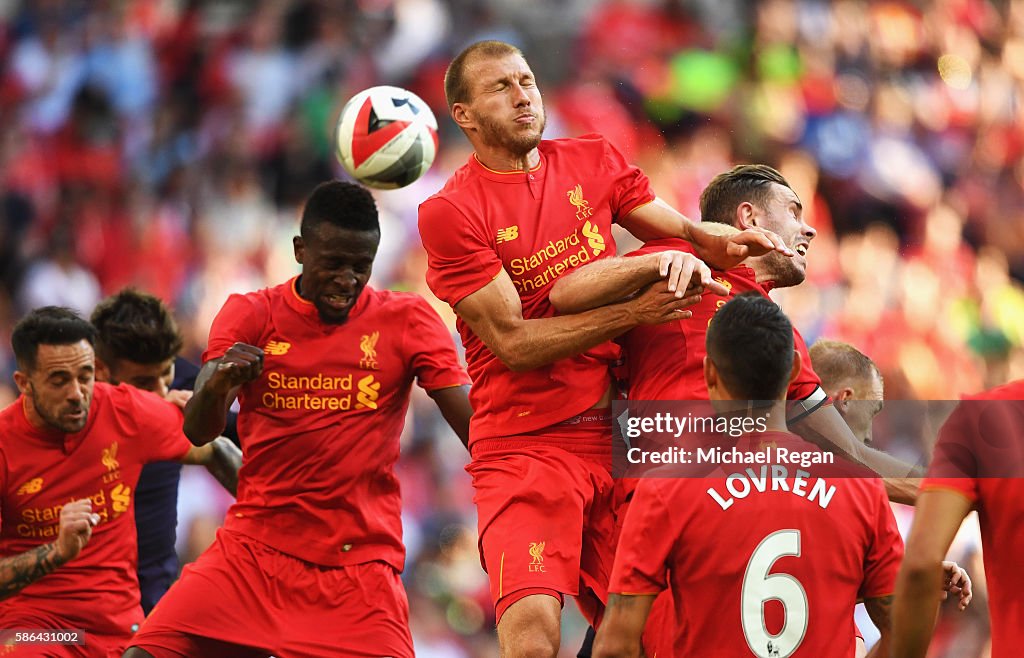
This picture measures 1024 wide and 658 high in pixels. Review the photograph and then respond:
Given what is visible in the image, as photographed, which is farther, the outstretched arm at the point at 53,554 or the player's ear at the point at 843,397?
the player's ear at the point at 843,397

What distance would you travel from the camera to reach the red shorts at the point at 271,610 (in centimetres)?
558

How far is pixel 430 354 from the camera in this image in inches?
235

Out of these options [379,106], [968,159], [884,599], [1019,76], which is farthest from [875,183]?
[884,599]

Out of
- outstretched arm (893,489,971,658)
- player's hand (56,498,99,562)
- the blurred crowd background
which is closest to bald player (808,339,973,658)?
outstretched arm (893,489,971,658)

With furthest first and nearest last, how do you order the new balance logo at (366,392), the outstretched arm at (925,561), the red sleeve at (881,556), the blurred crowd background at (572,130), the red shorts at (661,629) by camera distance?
the blurred crowd background at (572,130)
the new balance logo at (366,392)
the red shorts at (661,629)
the red sleeve at (881,556)
the outstretched arm at (925,561)

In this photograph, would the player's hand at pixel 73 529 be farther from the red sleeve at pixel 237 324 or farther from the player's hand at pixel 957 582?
the player's hand at pixel 957 582

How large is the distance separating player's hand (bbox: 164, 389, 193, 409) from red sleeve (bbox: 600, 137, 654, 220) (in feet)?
8.13

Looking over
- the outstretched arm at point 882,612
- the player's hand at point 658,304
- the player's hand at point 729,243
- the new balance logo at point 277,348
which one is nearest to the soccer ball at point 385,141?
the new balance logo at point 277,348

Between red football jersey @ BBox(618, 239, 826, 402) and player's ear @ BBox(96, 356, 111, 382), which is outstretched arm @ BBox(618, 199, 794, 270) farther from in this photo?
player's ear @ BBox(96, 356, 111, 382)

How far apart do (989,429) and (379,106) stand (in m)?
3.69

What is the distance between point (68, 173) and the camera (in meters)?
12.0

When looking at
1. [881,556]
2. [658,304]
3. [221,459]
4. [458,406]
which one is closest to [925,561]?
[881,556]

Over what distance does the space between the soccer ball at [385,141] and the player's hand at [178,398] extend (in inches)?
54.0

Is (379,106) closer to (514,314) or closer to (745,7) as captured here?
(514,314)
